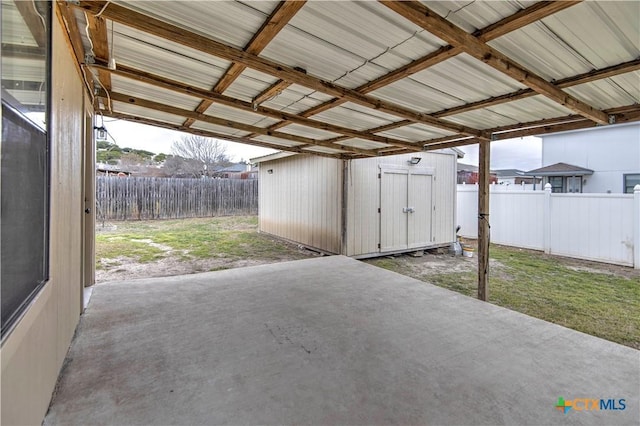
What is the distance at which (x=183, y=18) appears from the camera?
189cm

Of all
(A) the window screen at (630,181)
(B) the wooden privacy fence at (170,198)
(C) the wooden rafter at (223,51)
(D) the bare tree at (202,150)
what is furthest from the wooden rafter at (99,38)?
(D) the bare tree at (202,150)

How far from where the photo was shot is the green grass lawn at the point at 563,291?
3.49 m

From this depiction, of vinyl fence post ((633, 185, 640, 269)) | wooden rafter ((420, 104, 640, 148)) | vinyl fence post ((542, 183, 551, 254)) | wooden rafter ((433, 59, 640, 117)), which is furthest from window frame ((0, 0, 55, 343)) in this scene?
vinyl fence post ((542, 183, 551, 254))

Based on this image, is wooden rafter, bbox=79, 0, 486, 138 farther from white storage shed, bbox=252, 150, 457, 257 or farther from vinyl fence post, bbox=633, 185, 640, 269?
vinyl fence post, bbox=633, 185, 640, 269

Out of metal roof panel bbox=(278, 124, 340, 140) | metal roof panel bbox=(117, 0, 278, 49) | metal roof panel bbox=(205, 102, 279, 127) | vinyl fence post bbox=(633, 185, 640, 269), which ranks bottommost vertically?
vinyl fence post bbox=(633, 185, 640, 269)

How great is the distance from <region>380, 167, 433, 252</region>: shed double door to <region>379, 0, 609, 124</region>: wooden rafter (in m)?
4.63

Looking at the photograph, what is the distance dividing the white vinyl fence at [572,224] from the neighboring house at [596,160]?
4.63 m

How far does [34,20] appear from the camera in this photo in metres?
1.39

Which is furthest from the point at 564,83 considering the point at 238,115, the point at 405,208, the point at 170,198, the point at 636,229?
the point at 170,198

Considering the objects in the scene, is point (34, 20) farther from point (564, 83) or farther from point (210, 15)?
point (564, 83)

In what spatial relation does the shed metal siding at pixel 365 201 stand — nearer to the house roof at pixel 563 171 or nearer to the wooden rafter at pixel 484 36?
the wooden rafter at pixel 484 36

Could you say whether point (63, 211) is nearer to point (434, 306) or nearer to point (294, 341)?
point (294, 341)

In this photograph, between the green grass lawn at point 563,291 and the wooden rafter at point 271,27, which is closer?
the wooden rafter at point 271,27

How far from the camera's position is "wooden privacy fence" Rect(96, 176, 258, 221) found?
11.3m
